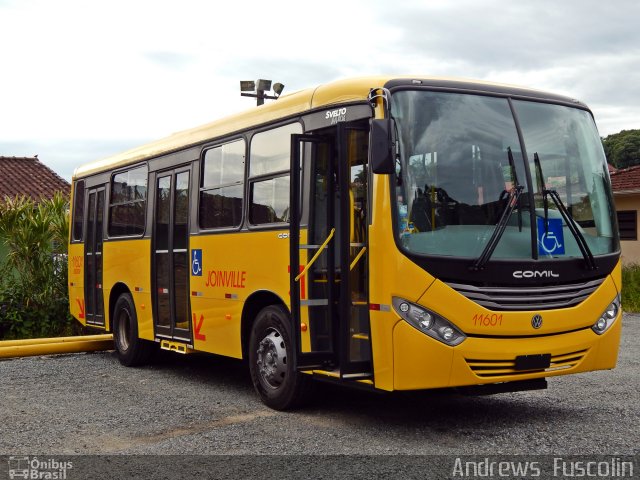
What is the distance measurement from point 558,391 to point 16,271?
11.2 meters

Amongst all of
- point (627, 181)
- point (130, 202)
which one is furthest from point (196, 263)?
point (627, 181)

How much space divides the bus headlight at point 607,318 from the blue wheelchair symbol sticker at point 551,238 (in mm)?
764

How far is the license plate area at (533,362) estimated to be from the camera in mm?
7418

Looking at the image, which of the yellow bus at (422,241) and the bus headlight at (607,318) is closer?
the yellow bus at (422,241)

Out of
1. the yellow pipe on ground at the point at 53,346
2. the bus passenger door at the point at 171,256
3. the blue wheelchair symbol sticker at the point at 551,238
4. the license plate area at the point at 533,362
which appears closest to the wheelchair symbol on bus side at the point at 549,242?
the blue wheelchair symbol sticker at the point at 551,238

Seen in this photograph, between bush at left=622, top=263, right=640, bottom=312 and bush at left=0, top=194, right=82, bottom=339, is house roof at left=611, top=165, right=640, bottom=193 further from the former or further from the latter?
bush at left=0, top=194, right=82, bottom=339

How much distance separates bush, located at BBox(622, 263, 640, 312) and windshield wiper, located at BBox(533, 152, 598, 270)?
14378 millimetres

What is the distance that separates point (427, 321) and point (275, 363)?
2.04 meters

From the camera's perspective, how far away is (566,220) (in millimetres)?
7734

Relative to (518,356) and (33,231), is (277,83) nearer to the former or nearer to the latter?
(33,231)

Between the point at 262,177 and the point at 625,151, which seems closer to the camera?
the point at 262,177

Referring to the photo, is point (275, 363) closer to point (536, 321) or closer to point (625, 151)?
point (536, 321)

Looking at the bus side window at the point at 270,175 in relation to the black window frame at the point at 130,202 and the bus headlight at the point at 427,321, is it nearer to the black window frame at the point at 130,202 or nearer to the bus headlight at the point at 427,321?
the bus headlight at the point at 427,321

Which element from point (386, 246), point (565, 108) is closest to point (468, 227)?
point (386, 246)
